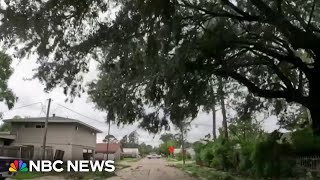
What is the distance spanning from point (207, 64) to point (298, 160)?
19.6ft

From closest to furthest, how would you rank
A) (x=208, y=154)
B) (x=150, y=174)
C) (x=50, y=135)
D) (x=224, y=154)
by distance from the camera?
(x=150, y=174) → (x=224, y=154) → (x=208, y=154) → (x=50, y=135)

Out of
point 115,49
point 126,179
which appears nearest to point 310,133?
point 115,49

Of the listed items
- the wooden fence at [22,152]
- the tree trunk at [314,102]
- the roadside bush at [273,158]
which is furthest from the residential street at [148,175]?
the tree trunk at [314,102]

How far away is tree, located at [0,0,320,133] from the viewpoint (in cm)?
1638

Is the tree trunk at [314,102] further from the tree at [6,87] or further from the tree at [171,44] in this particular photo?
the tree at [6,87]

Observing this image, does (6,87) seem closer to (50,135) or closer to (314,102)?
(50,135)

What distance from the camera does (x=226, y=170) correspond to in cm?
3628

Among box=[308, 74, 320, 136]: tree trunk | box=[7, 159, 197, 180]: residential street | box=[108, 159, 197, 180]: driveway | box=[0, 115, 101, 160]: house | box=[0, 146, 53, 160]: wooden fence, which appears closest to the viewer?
box=[308, 74, 320, 136]: tree trunk

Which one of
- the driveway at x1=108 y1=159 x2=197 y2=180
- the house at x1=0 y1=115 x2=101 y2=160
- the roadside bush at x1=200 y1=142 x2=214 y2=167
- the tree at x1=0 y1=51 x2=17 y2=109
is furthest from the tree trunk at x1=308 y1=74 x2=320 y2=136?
the house at x1=0 y1=115 x2=101 y2=160

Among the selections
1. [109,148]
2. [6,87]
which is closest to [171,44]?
[6,87]

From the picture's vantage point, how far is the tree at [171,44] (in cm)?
1638

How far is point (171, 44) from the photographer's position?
19.1m

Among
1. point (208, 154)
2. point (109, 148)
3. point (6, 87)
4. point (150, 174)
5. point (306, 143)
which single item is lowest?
point (150, 174)

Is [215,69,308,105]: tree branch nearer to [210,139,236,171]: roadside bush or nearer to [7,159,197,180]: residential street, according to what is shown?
[7,159,197,180]: residential street
